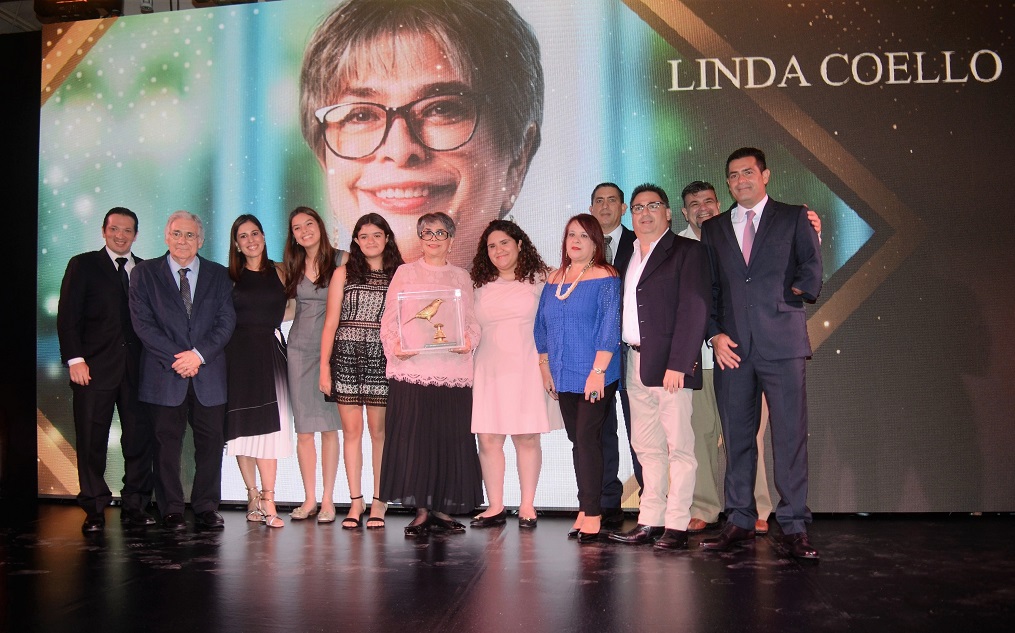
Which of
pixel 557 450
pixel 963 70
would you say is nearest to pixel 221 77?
pixel 557 450

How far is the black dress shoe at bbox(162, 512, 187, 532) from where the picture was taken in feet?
14.9

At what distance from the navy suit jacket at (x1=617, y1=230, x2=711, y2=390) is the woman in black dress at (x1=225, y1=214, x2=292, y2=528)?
6.80 feet

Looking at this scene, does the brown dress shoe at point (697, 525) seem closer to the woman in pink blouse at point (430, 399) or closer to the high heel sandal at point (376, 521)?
the woman in pink blouse at point (430, 399)

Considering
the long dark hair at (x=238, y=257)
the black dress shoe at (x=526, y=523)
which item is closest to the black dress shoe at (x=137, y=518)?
the long dark hair at (x=238, y=257)

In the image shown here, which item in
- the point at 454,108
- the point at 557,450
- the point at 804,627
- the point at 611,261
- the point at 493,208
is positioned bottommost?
the point at 804,627

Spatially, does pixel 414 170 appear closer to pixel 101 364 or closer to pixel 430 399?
pixel 430 399

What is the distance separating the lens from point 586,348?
13.5ft

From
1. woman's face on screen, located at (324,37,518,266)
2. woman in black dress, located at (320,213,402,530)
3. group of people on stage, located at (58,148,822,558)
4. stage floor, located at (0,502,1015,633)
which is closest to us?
stage floor, located at (0,502,1015,633)

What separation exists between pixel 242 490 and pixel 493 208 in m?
2.45

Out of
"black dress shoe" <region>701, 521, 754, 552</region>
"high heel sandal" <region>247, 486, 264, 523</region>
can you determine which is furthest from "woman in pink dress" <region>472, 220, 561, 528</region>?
"high heel sandal" <region>247, 486, 264, 523</region>

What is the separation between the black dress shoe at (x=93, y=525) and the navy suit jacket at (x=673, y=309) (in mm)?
3005

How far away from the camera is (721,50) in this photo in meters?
5.23

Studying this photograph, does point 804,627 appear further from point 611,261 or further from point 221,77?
point 221,77

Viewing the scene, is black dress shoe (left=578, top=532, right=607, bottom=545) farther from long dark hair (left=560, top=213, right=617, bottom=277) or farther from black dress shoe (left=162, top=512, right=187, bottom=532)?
black dress shoe (left=162, top=512, right=187, bottom=532)
